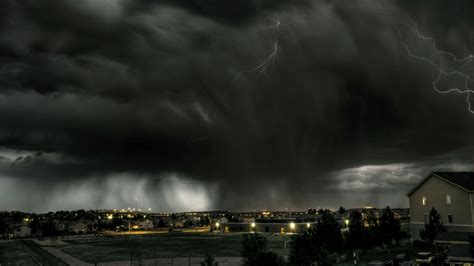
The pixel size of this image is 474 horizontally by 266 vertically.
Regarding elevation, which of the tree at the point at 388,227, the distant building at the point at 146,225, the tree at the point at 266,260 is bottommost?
the distant building at the point at 146,225

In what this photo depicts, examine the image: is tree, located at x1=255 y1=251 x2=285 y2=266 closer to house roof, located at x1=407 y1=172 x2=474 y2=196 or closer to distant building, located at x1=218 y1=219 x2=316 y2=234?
house roof, located at x1=407 y1=172 x2=474 y2=196

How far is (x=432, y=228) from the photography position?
165 ft

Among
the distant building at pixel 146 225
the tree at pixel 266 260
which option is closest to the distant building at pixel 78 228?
the distant building at pixel 146 225

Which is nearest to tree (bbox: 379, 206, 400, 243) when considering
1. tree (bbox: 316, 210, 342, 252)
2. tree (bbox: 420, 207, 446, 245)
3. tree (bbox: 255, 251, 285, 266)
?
tree (bbox: 420, 207, 446, 245)

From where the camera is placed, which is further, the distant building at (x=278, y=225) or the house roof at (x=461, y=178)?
the distant building at (x=278, y=225)

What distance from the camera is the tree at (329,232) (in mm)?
51616

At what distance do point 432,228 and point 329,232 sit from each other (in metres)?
12.7

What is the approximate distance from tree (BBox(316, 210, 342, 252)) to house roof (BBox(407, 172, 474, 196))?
684 inches

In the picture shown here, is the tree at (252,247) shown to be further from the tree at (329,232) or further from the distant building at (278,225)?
the distant building at (278,225)

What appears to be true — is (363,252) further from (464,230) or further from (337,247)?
(464,230)

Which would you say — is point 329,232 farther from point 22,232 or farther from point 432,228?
point 22,232

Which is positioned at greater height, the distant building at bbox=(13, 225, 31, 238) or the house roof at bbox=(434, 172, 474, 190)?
the house roof at bbox=(434, 172, 474, 190)

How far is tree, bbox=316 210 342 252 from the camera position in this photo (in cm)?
5162

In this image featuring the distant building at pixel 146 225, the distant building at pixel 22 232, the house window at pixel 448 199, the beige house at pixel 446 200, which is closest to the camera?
the beige house at pixel 446 200
